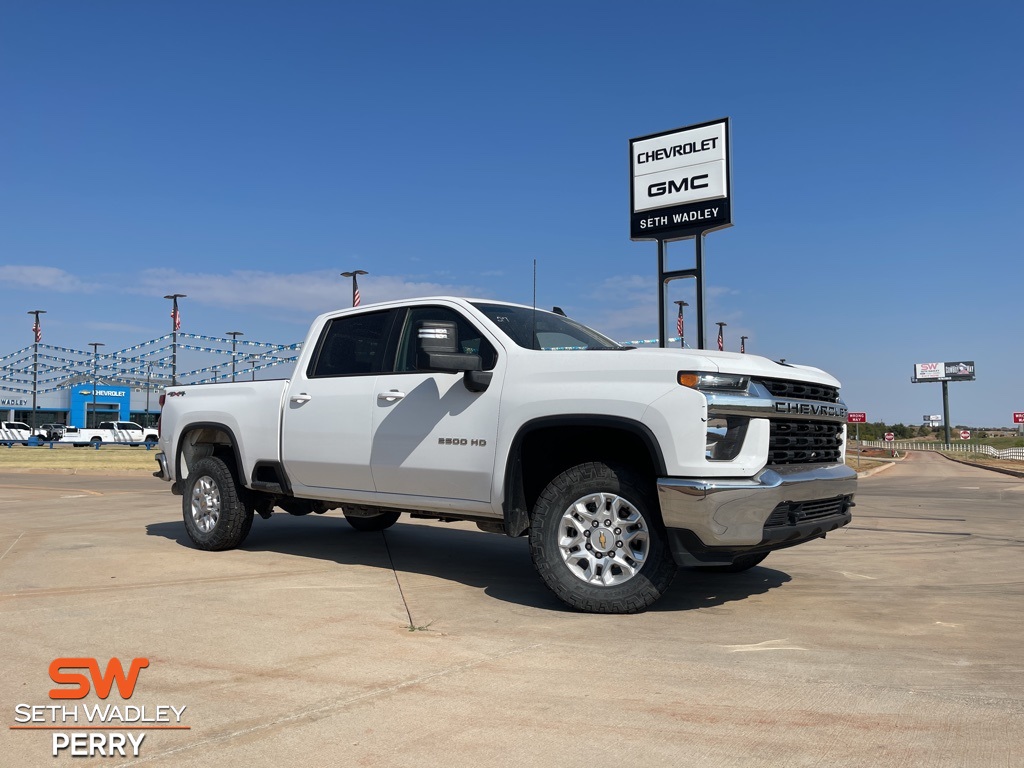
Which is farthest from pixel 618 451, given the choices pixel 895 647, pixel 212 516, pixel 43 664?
pixel 212 516

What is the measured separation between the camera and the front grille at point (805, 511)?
4867 millimetres

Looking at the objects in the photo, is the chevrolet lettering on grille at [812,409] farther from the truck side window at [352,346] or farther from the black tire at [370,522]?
the black tire at [370,522]

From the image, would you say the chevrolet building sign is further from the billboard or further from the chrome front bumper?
the billboard

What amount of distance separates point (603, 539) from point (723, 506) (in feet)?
2.49

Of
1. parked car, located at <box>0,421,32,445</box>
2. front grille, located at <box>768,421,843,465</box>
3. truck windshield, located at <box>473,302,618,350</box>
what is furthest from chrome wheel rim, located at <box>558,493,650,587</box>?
parked car, located at <box>0,421,32,445</box>

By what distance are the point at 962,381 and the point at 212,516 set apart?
141222mm

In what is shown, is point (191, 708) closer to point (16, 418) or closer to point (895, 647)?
point (895, 647)

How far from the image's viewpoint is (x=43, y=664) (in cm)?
393

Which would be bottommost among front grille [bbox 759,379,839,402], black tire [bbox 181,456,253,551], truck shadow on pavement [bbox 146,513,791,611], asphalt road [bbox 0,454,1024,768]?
truck shadow on pavement [bbox 146,513,791,611]

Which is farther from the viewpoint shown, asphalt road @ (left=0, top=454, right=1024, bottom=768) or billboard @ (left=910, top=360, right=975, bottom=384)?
billboard @ (left=910, top=360, right=975, bottom=384)

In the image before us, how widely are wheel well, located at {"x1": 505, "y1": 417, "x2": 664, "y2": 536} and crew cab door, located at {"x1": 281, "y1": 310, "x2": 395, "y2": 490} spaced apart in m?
1.35

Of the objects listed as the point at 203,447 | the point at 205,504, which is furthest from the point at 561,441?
the point at 203,447

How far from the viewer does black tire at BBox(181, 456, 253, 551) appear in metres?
7.36

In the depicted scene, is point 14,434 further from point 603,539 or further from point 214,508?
point 603,539
